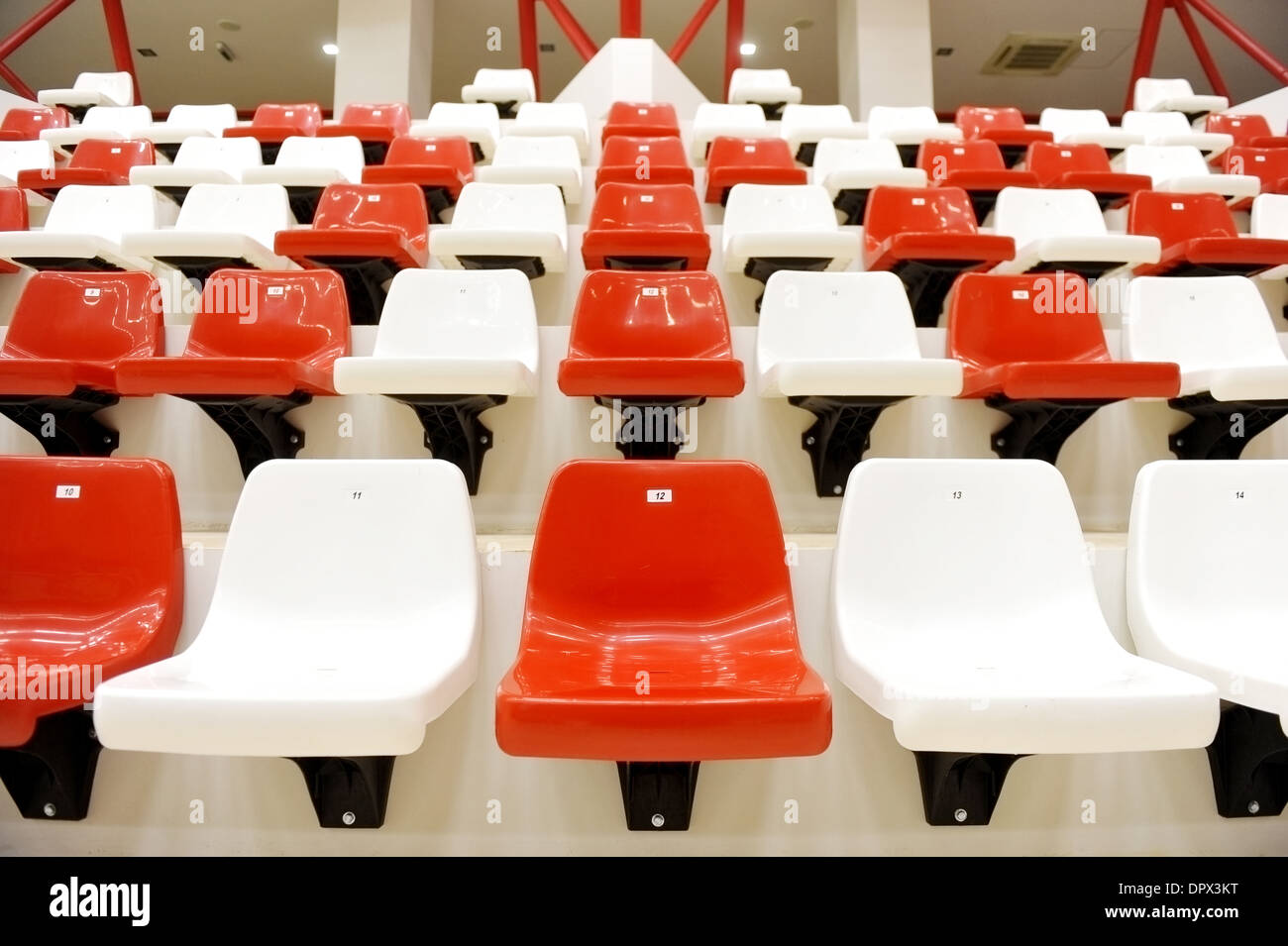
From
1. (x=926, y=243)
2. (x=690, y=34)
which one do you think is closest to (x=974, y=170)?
(x=926, y=243)

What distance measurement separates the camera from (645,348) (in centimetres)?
151

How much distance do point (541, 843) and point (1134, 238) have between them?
169 centimetres

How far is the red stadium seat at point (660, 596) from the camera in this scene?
36.2 inches

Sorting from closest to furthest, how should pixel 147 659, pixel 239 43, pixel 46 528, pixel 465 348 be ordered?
pixel 147 659 → pixel 46 528 → pixel 465 348 → pixel 239 43

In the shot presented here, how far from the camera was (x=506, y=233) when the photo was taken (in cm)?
165

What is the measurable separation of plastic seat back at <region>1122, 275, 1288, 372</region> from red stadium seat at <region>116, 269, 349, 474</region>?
5.07ft

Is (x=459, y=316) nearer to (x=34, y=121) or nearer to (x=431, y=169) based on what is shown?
(x=431, y=169)

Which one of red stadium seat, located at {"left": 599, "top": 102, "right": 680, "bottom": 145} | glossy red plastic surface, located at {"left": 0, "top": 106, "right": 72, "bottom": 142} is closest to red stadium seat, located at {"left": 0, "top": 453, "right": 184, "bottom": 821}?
red stadium seat, located at {"left": 599, "top": 102, "right": 680, "bottom": 145}

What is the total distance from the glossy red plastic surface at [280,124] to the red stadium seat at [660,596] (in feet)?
9.98

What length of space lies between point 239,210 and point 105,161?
1.15m

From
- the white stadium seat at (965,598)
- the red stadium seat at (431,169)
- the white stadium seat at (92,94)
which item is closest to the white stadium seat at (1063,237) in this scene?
the white stadium seat at (965,598)

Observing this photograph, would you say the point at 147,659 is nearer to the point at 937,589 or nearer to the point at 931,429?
the point at 937,589

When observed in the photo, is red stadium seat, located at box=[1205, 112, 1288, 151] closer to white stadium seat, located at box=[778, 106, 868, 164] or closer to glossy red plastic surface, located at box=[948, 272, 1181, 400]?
white stadium seat, located at box=[778, 106, 868, 164]

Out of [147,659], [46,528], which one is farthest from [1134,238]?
[46,528]
